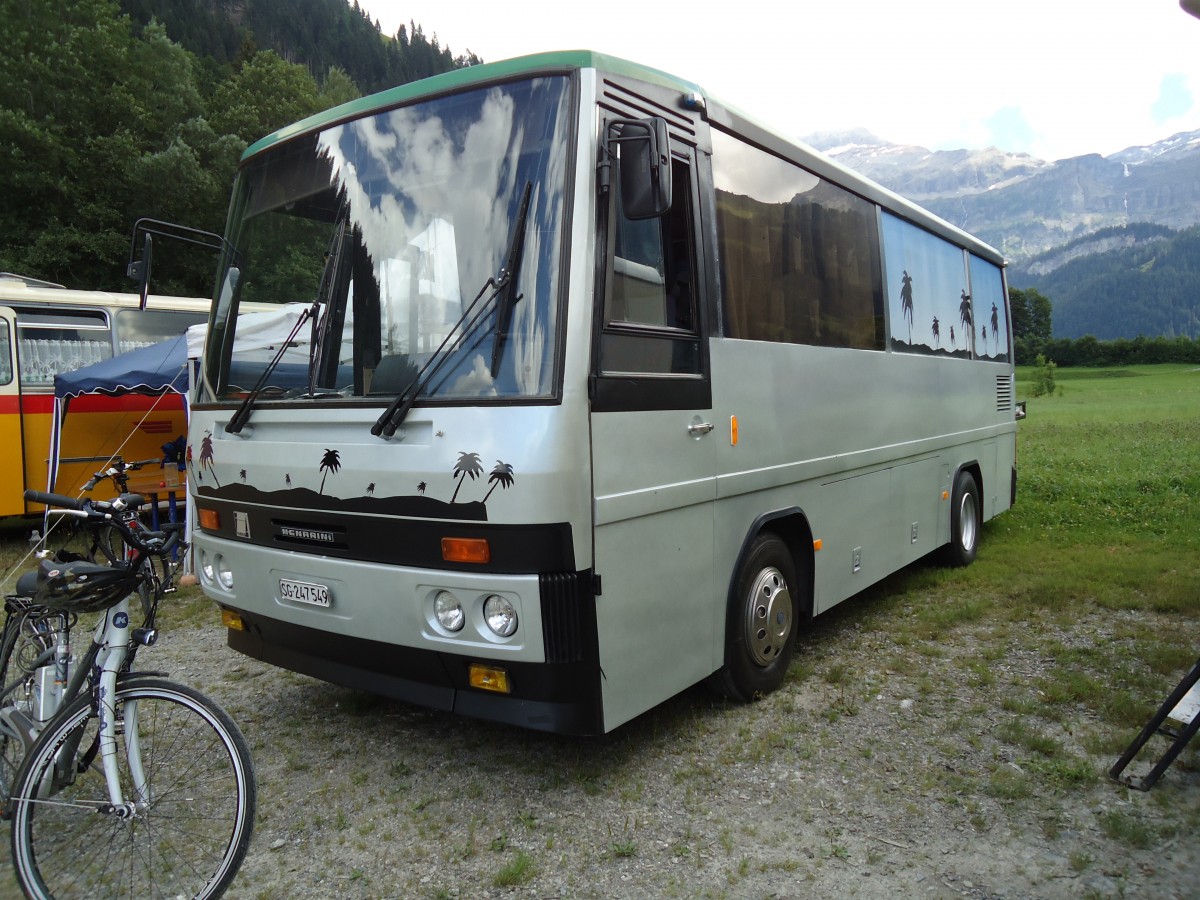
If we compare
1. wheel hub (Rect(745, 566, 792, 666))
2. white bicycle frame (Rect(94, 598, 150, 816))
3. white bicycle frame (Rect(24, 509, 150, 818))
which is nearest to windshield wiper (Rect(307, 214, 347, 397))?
white bicycle frame (Rect(24, 509, 150, 818))

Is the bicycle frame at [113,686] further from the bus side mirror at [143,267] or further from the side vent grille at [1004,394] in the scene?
the side vent grille at [1004,394]

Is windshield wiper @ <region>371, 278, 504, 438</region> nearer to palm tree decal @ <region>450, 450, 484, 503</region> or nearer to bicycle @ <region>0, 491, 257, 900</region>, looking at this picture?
palm tree decal @ <region>450, 450, 484, 503</region>

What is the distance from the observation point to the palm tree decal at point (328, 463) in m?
3.90

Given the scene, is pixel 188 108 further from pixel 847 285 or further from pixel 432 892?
pixel 432 892

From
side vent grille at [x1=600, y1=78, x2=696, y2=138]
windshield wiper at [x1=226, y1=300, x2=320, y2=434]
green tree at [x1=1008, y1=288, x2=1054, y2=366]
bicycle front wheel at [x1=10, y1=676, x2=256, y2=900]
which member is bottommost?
bicycle front wheel at [x1=10, y1=676, x2=256, y2=900]

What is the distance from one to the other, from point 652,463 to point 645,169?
49.3 inches

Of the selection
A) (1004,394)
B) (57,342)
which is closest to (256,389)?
(1004,394)

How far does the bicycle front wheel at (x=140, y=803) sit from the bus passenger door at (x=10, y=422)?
9540 millimetres

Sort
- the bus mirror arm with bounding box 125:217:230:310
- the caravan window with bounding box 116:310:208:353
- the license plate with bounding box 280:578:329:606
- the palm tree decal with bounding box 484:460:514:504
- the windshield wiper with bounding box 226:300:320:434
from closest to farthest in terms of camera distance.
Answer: the palm tree decal with bounding box 484:460:514:504 < the license plate with bounding box 280:578:329:606 < the windshield wiper with bounding box 226:300:320:434 < the bus mirror arm with bounding box 125:217:230:310 < the caravan window with bounding box 116:310:208:353

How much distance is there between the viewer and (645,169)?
3.66 metres

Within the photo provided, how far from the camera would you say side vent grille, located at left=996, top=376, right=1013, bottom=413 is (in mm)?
9758

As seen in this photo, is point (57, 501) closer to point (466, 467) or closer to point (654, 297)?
point (466, 467)

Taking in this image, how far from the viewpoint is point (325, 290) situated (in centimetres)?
419

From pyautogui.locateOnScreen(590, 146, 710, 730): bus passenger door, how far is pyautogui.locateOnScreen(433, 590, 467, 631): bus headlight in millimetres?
567
